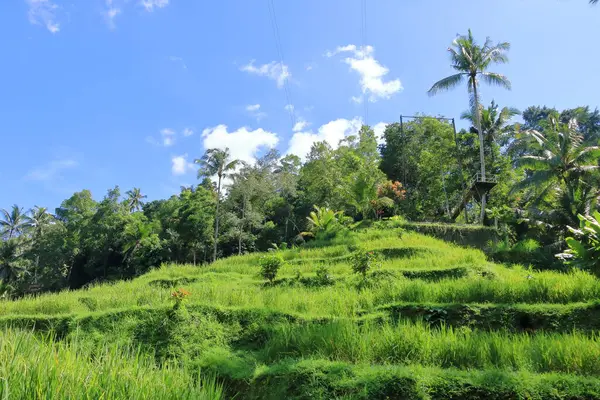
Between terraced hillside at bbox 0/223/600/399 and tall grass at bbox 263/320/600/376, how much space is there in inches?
0.7

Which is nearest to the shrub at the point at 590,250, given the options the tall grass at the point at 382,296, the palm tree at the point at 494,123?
the tall grass at the point at 382,296

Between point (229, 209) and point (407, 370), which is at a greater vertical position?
point (229, 209)

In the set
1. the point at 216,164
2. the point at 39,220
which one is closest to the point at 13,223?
the point at 39,220

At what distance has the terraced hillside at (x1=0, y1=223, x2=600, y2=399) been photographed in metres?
4.37

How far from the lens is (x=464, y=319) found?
8.35 metres

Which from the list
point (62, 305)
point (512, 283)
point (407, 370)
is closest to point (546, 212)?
point (512, 283)

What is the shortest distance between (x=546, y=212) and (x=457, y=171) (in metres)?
11.4

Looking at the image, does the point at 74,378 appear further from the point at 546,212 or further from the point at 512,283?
the point at 546,212

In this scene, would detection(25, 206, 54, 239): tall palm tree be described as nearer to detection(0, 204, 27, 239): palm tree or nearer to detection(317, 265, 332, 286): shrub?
detection(0, 204, 27, 239): palm tree

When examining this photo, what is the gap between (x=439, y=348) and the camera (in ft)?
21.3

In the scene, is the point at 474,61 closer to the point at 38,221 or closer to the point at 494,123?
the point at 494,123

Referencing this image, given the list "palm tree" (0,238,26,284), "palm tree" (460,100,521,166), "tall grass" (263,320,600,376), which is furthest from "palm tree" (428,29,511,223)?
"palm tree" (0,238,26,284)

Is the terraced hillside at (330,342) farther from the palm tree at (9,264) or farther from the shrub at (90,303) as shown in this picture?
the palm tree at (9,264)

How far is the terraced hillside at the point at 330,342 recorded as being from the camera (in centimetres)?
437
